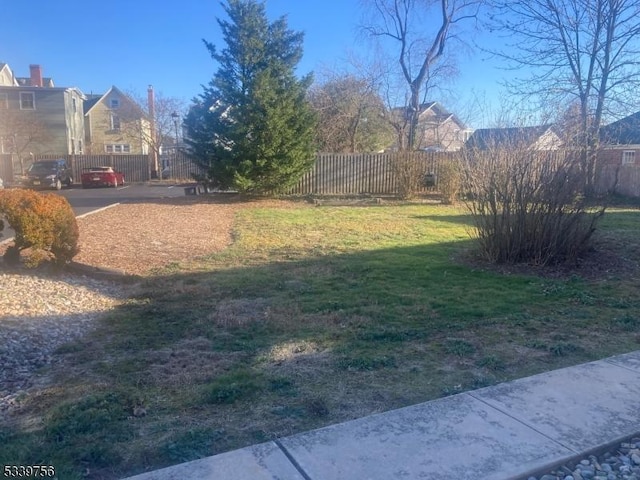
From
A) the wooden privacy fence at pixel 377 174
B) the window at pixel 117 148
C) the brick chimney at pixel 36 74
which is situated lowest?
the wooden privacy fence at pixel 377 174

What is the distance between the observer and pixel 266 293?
6.42 metres

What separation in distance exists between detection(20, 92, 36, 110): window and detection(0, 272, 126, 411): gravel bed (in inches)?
1306

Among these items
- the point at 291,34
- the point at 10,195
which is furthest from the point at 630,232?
the point at 291,34

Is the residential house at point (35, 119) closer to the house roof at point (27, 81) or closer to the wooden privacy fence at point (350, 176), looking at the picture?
the house roof at point (27, 81)

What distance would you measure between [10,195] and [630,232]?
12157 mm

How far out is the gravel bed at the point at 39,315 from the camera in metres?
4.10

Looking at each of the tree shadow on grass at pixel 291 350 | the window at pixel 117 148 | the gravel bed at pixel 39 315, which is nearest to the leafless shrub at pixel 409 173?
the tree shadow on grass at pixel 291 350

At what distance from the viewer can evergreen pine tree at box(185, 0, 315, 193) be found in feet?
59.2

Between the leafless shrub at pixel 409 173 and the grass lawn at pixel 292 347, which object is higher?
the leafless shrub at pixel 409 173

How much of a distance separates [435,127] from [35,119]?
1110 inches

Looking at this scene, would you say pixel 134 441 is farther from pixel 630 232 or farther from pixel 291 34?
pixel 291 34

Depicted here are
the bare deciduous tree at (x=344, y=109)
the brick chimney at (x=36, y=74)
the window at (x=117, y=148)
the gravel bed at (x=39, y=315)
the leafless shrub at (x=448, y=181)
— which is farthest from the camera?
the window at (x=117, y=148)

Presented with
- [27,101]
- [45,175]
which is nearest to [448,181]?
[45,175]

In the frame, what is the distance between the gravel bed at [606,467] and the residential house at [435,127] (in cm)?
2936
